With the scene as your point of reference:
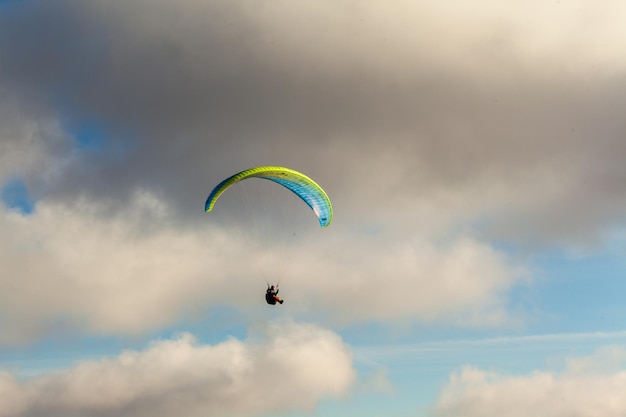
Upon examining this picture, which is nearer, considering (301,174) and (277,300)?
(301,174)

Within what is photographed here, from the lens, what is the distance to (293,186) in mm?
88250

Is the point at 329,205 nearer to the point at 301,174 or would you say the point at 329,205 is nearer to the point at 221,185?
the point at 301,174

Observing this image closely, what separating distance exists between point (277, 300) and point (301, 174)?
49.0 ft

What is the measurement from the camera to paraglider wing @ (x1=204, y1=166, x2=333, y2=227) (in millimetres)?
82250

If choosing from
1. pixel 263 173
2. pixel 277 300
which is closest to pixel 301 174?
pixel 263 173

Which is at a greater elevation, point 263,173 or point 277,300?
point 263,173

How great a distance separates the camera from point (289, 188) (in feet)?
293

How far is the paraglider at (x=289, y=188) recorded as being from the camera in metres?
82.3

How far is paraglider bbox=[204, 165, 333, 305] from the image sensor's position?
82312 mm

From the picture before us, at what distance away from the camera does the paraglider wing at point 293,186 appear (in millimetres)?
82250

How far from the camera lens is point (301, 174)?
3359 inches

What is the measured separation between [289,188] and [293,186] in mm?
1113

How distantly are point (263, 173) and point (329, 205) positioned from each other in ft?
34.2

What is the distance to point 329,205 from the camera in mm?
90125
